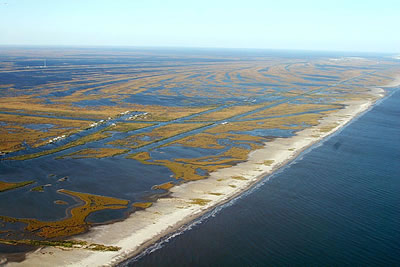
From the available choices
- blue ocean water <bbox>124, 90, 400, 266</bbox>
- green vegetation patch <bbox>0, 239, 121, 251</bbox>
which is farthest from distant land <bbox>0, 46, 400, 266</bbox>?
blue ocean water <bbox>124, 90, 400, 266</bbox>

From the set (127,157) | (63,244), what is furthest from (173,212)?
(127,157)

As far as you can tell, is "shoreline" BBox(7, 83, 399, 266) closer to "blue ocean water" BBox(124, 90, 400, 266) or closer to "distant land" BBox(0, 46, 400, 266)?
"distant land" BBox(0, 46, 400, 266)

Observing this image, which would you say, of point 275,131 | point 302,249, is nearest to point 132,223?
point 302,249

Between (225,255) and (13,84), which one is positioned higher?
(13,84)

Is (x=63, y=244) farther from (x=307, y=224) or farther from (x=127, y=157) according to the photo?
(x=127, y=157)

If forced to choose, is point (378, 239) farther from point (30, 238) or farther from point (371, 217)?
point (30, 238)

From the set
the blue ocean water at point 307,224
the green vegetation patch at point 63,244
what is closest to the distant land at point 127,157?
the green vegetation patch at point 63,244

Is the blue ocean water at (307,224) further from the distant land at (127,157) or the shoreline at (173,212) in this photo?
the distant land at (127,157)
